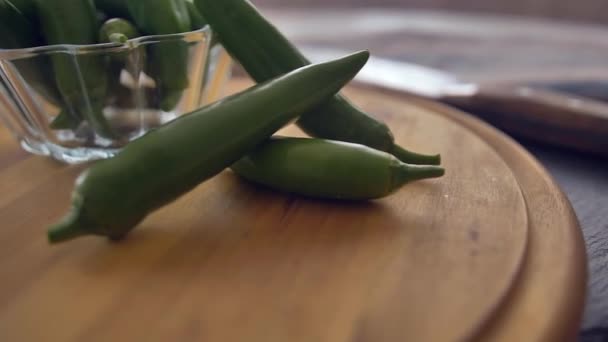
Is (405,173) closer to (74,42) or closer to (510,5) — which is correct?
(74,42)

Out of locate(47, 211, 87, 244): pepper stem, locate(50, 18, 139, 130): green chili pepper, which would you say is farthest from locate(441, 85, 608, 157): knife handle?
locate(47, 211, 87, 244): pepper stem

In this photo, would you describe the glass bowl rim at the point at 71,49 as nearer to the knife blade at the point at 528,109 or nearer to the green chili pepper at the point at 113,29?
the green chili pepper at the point at 113,29

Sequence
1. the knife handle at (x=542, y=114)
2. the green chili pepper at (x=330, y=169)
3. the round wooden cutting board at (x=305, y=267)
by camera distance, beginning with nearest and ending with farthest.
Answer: the round wooden cutting board at (x=305, y=267) < the green chili pepper at (x=330, y=169) < the knife handle at (x=542, y=114)

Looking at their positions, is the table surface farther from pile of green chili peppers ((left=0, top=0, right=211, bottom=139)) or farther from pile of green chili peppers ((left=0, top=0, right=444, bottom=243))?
pile of green chili peppers ((left=0, top=0, right=211, bottom=139))

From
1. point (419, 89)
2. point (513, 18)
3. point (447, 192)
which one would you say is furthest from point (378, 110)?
point (513, 18)

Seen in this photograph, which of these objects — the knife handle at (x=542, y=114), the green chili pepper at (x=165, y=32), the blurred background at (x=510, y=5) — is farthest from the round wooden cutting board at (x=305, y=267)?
the blurred background at (x=510, y=5)

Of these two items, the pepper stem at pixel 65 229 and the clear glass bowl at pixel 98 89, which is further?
the clear glass bowl at pixel 98 89
